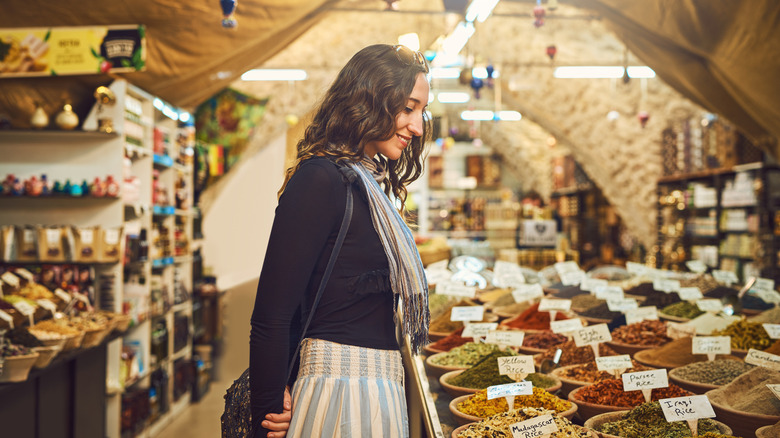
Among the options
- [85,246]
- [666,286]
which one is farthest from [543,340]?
[85,246]

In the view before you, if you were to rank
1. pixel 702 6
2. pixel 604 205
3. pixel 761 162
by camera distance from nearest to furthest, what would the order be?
pixel 702 6
pixel 761 162
pixel 604 205

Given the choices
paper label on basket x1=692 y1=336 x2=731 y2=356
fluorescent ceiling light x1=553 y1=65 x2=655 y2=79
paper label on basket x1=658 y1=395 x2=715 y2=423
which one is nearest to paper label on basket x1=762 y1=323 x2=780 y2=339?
paper label on basket x1=692 y1=336 x2=731 y2=356

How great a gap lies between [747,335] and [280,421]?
2287 millimetres

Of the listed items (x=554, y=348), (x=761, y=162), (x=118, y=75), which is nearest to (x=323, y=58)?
(x=118, y=75)

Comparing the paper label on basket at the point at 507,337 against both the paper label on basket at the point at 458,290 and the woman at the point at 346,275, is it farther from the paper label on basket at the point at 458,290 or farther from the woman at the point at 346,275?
the woman at the point at 346,275

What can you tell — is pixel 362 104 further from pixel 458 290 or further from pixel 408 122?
pixel 458 290

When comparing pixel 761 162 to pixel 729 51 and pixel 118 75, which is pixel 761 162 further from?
pixel 118 75

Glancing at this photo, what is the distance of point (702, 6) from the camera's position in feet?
10.9

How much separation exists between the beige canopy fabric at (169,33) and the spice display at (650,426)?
3.22m

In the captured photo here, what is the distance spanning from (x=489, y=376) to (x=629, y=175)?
6.88m

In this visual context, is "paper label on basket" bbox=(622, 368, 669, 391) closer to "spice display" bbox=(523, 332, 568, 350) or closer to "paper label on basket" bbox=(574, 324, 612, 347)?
"paper label on basket" bbox=(574, 324, 612, 347)

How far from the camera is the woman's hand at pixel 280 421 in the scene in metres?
1.25

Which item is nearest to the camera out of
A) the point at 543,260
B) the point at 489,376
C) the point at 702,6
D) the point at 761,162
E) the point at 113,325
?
the point at 489,376

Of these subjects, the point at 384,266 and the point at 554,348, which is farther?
the point at 554,348
